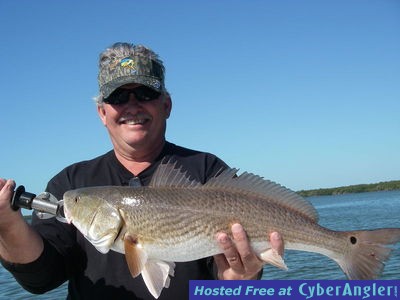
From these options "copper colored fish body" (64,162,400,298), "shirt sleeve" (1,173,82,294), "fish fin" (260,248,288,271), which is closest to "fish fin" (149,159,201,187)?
"copper colored fish body" (64,162,400,298)

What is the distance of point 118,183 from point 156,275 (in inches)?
49.0

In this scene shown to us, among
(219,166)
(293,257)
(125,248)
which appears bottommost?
(293,257)

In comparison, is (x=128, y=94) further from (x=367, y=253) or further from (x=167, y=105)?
(x=367, y=253)

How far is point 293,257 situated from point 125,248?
15524 millimetres

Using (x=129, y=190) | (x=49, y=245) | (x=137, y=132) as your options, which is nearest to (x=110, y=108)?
(x=137, y=132)

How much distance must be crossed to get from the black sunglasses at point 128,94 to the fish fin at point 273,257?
1942mm

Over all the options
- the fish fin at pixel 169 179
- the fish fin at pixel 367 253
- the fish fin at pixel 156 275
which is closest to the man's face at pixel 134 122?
the fish fin at pixel 169 179

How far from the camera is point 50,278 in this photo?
4059 mm

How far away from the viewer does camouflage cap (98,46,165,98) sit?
14.1 feet

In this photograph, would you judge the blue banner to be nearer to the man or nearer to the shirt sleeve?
the man

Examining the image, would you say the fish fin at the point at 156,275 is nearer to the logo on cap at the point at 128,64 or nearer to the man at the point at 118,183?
the man at the point at 118,183

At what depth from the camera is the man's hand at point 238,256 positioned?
355 cm

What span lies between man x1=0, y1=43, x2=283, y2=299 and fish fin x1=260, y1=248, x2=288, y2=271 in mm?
65

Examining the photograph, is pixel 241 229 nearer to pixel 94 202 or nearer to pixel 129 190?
pixel 129 190
